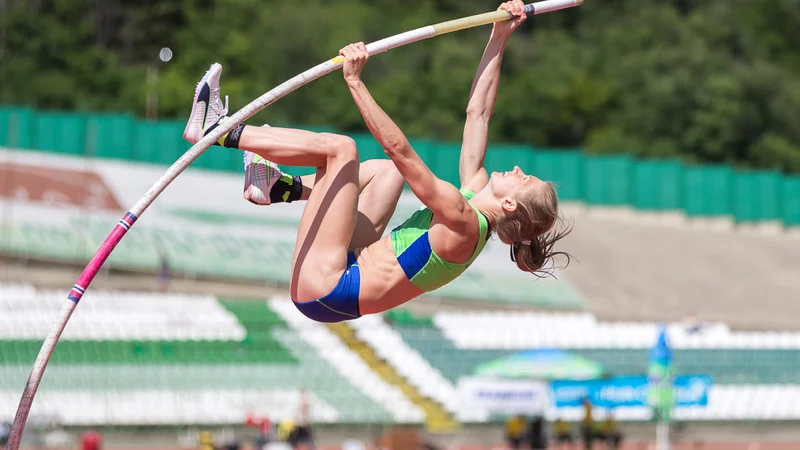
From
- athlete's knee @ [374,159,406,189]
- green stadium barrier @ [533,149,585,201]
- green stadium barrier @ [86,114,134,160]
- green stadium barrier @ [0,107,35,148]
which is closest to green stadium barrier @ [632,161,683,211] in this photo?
green stadium barrier @ [533,149,585,201]

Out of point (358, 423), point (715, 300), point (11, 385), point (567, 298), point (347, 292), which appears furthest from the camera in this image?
point (715, 300)

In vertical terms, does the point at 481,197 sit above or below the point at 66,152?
below

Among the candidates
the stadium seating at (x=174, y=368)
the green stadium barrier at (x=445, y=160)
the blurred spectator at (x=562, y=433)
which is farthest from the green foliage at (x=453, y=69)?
the blurred spectator at (x=562, y=433)

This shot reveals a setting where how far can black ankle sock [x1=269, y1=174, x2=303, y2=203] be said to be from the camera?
20.6 feet

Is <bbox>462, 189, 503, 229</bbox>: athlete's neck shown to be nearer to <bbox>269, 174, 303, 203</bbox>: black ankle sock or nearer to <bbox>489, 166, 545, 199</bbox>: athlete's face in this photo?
<bbox>489, 166, 545, 199</bbox>: athlete's face

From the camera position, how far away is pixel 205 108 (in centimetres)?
610

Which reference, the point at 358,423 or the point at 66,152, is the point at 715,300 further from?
the point at 66,152

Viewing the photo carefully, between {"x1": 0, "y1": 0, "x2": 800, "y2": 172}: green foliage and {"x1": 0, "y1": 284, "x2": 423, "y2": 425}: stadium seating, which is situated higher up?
{"x1": 0, "y1": 0, "x2": 800, "y2": 172}: green foliage

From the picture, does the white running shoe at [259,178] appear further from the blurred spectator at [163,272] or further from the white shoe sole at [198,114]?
the blurred spectator at [163,272]

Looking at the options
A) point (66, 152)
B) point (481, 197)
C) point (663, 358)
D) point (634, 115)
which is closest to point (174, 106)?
point (66, 152)

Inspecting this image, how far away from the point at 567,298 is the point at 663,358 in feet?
42.9

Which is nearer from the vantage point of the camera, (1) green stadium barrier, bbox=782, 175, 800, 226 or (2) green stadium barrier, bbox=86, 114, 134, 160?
(2) green stadium barrier, bbox=86, 114, 134, 160

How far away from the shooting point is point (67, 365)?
20.1 meters

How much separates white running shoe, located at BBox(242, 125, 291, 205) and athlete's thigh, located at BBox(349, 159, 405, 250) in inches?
17.7
